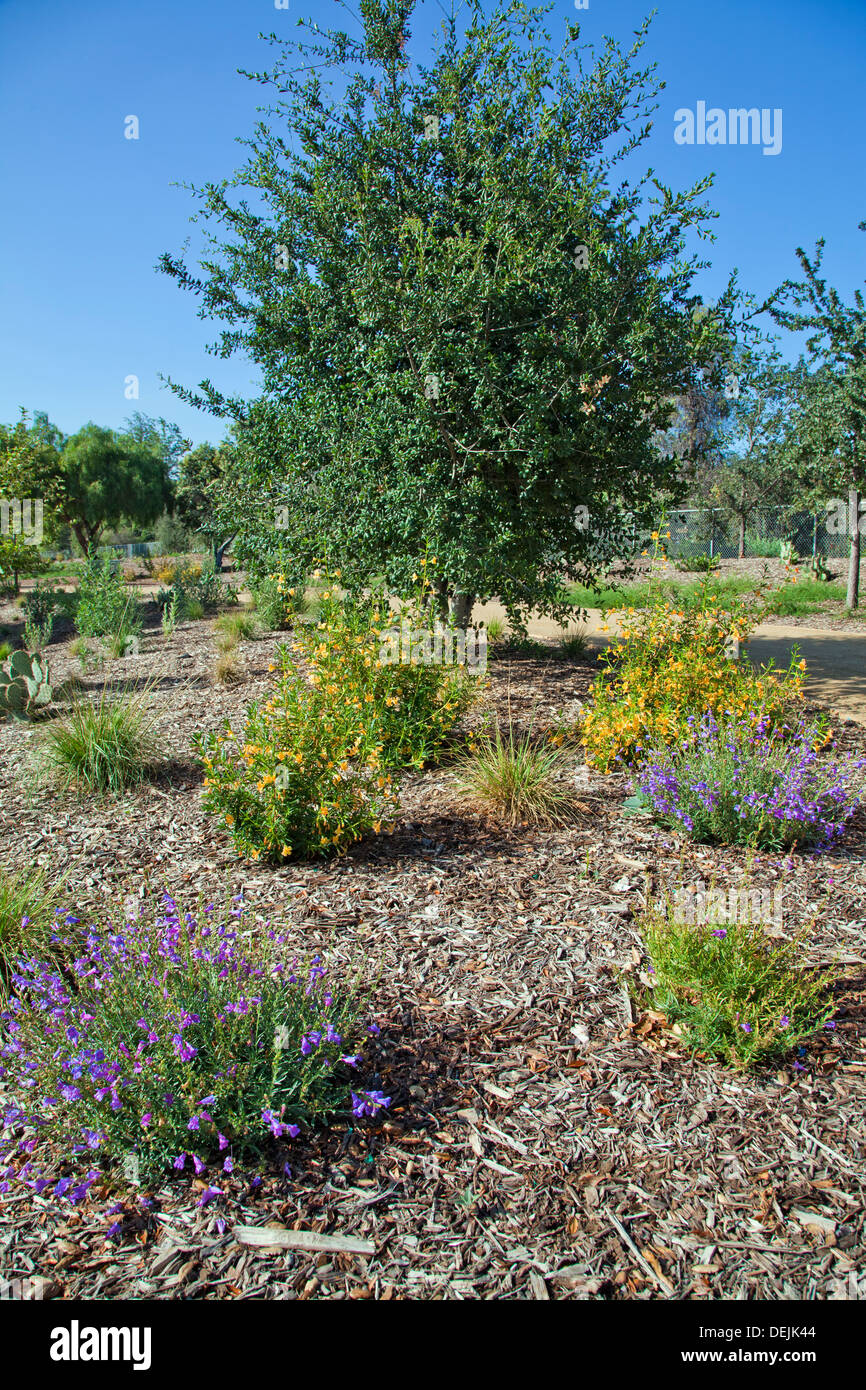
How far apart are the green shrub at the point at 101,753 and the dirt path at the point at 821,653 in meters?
3.37

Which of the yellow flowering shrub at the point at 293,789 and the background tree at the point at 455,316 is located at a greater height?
the background tree at the point at 455,316

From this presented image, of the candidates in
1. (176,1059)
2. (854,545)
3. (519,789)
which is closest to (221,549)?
(519,789)

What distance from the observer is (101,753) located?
190 inches

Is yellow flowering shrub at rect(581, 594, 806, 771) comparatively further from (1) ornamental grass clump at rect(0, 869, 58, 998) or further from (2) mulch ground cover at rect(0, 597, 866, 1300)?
(1) ornamental grass clump at rect(0, 869, 58, 998)

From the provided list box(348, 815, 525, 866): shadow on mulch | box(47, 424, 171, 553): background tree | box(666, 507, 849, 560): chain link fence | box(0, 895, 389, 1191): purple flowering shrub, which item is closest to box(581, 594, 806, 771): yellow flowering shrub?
box(348, 815, 525, 866): shadow on mulch

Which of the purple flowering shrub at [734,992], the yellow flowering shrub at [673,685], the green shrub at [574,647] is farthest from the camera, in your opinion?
the green shrub at [574,647]

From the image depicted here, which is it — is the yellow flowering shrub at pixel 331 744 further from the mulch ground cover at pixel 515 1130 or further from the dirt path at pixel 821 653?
the dirt path at pixel 821 653

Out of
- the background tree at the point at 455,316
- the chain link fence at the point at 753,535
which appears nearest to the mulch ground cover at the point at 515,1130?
the background tree at the point at 455,316

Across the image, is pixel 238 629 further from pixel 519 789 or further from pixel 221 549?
pixel 519 789

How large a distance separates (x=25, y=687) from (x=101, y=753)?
101 inches

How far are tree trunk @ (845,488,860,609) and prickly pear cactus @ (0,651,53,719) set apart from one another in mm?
11317

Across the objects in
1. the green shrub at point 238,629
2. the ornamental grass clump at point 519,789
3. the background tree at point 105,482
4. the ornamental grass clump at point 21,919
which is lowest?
the ornamental grass clump at point 21,919

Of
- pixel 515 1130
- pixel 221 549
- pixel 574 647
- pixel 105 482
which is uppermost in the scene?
pixel 105 482

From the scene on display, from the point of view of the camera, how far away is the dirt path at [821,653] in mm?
7238
